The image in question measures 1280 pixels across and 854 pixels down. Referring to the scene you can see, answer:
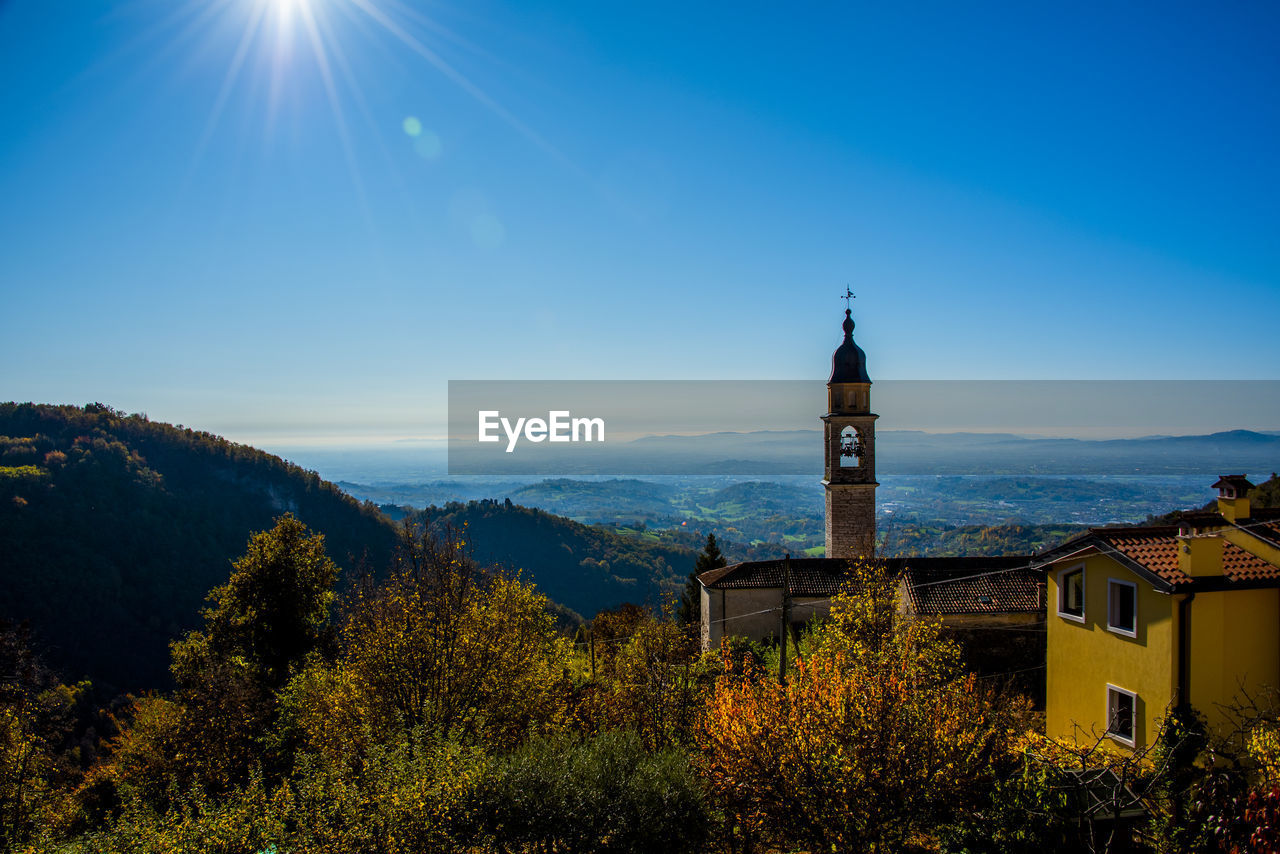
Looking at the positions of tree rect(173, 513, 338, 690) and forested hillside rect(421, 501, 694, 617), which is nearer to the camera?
tree rect(173, 513, 338, 690)

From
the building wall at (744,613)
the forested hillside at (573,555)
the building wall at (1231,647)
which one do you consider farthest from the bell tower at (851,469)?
the forested hillside at (573,555)

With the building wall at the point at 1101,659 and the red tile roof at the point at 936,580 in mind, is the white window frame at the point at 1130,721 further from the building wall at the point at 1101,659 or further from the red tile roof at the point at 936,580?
the red tile roof at the point at 936,580

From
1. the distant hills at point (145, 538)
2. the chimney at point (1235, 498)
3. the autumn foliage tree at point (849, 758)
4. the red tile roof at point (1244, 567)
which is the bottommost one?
the distant hills at point (145, 538)

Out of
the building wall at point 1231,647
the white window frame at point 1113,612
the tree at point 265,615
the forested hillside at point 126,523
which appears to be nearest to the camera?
the building wall at point 1231,647

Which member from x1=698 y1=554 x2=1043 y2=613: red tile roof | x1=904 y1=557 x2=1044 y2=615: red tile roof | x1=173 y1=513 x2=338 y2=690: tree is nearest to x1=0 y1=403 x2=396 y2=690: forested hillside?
x1=173 y1=513 x2=338 y2=690: tree

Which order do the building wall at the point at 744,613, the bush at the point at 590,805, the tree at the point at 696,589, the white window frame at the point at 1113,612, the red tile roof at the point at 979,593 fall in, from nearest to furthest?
1. the bush at the point at 590,805
2. the white window frame at the point at 1113,612
3. the red tile roof at the point at 979,593
4. the building wall at the point at 744,613
5. the tree at the point at 696,589

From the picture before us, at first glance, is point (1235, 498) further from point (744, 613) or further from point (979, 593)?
point (744, 613)

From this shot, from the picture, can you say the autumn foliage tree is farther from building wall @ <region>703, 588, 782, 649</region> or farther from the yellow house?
building wall @ <region>703, 588, 782, 649</region>

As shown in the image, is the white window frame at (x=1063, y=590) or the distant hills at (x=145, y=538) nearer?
the white window frame at (x=1063, y=590)
